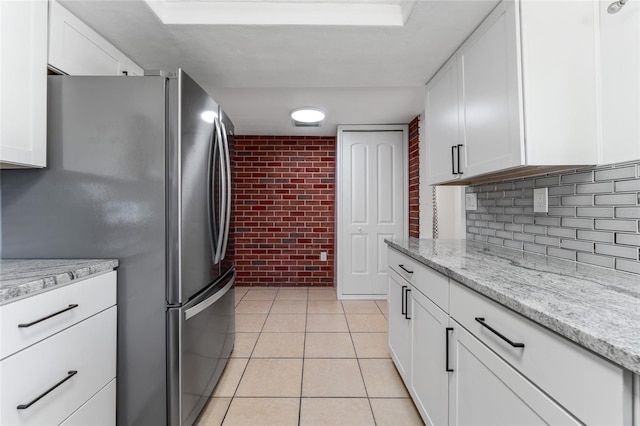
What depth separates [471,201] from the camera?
6.88 ft

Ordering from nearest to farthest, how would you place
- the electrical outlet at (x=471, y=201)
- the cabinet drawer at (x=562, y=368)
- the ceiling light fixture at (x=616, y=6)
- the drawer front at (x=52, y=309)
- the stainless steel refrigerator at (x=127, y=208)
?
the cabinet drawer at (x=562, y=368), the drawer front at (x=52, y=309), the ceiling light fixture at (x=616, y=6), the stainless steel refrigerator at (x=127, y=208), the electrical outlet at (x=471, y=201)

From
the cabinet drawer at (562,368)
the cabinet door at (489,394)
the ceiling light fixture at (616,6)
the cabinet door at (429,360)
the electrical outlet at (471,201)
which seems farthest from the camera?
the electrical outlet at (471,201)

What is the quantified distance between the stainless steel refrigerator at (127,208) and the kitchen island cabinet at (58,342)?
0.08 meters

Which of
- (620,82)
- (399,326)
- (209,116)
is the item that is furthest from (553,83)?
(209,116)

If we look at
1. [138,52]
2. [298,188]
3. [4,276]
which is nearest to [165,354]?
[4,276]

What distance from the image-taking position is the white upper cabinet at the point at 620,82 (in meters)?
1.06

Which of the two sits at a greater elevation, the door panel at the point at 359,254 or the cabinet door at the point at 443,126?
the cabinet door at the point at 443,126

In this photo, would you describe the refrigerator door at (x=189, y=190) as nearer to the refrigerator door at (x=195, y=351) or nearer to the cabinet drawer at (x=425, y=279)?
the refrigerator door at (x=195, y=351)

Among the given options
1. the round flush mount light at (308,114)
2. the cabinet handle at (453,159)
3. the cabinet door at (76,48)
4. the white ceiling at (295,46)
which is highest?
the round flush mount light at (308,114)

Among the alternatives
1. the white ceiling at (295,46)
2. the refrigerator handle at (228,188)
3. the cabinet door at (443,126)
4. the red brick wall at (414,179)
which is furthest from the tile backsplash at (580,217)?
the refrigerator handle at (228,188)

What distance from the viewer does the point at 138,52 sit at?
1773 mm

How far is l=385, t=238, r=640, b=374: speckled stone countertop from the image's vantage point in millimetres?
526

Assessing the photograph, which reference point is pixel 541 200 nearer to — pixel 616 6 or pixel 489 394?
pixel 616 6

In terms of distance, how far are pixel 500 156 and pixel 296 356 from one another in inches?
74.3
